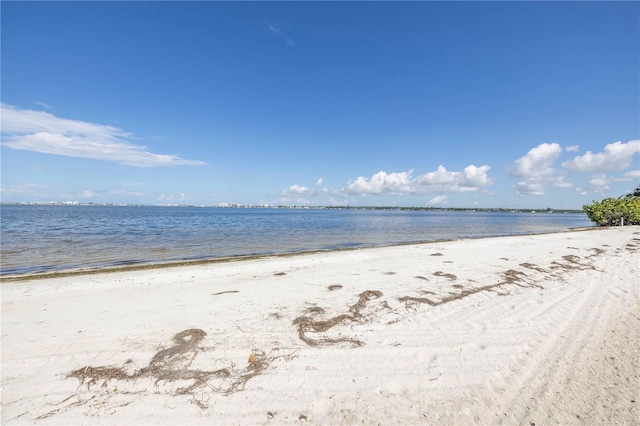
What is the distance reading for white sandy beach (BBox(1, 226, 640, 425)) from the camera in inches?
141

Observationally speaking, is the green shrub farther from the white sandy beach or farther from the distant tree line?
the white sandy beach

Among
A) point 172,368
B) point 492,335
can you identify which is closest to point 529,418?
point 492,335

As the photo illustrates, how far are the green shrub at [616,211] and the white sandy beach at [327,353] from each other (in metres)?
41.3

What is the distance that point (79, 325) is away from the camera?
20.6ft

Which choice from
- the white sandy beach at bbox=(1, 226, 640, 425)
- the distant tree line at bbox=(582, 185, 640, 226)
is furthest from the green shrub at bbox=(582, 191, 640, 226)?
the white sandy beach at bbox=(1, 226, 640, 425)

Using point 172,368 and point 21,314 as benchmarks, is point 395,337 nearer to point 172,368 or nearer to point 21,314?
point 172,368

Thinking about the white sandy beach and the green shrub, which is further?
the green shrub

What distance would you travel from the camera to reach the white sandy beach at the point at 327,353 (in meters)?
3.58

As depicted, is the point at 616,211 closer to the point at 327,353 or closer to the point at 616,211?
the point at 616,211

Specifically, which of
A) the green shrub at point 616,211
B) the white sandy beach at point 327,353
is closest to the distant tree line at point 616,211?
the green shrub at point 616,211

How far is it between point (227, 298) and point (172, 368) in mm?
3589

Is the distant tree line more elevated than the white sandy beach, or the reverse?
the distant tree line

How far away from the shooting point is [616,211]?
123 feet

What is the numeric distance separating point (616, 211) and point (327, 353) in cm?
5219
